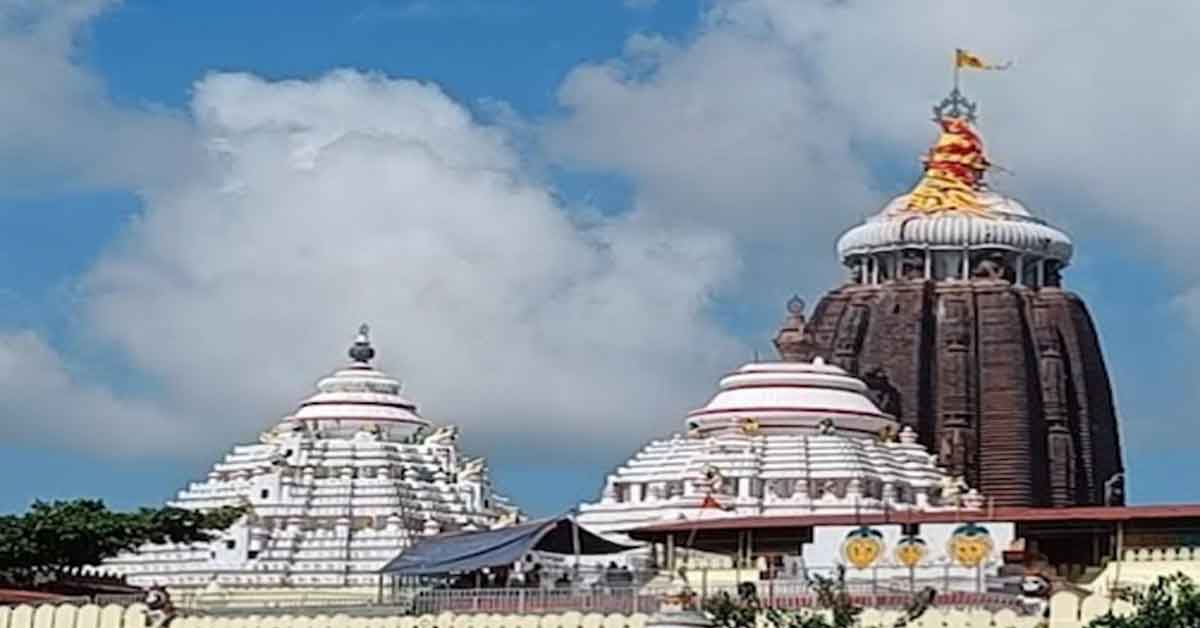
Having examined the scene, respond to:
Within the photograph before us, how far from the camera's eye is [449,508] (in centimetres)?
9431

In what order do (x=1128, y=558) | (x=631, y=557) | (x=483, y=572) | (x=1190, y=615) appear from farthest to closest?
(x=631, y=557) < (x=483, y=572) < (x=1128, y=558) < (x=1190, y=615)

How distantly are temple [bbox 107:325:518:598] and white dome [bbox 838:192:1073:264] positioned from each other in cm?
1679

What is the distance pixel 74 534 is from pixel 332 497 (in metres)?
23.8

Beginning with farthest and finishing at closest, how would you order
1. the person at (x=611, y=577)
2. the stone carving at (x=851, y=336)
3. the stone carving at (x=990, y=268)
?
the stone carving at (x=990, y=268) → the stone carving at (x=851, y=336) → the person at (x=611, y=577)

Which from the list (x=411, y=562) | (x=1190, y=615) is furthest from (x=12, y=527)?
(x=1190, y=615)

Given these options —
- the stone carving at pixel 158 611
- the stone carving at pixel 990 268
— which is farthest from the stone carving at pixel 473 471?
the stone carving at pixel 158 611

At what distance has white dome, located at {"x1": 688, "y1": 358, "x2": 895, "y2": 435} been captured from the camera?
9375 centimetres

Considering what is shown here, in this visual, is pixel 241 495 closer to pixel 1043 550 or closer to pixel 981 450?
pixel 981 450

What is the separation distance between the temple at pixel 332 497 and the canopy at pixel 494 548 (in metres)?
20.8

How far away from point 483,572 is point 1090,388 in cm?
4616

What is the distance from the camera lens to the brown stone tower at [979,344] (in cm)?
10131

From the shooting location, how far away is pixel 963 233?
105 m

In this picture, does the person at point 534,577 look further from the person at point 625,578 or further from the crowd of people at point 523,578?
the person at point 625,578

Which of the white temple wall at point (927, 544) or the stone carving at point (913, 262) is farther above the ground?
the stone carving at point (913, 262)
